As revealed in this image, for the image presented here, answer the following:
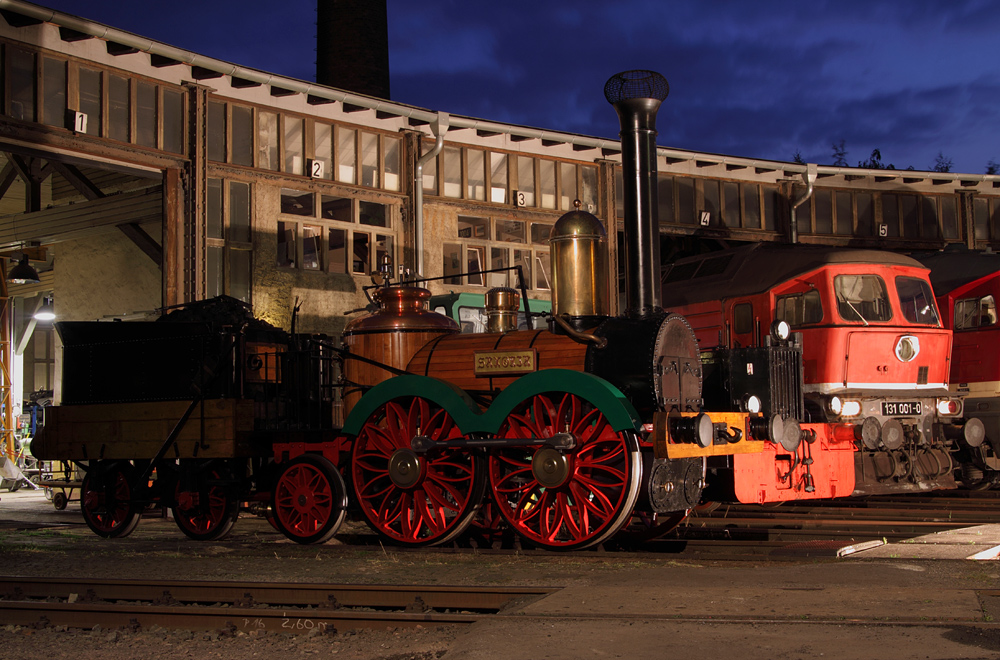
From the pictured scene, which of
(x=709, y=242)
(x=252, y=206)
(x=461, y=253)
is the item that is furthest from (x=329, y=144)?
(x=709, y=242)

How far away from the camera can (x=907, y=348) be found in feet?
41.7

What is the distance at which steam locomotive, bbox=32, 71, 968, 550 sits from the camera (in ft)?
26.2

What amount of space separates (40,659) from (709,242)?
2026 centimetres

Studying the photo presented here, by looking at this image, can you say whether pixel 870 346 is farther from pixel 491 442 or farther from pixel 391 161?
pixel 391 161

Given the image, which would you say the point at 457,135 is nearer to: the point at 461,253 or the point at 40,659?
the point at 461,253

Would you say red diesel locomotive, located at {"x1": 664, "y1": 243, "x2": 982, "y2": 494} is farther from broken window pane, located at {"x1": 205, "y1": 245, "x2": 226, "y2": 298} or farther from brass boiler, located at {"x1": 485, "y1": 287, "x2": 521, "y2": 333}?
broken window pane, located at {"x1": 205, "y1": 245, "x2": 226, "y2": 298}

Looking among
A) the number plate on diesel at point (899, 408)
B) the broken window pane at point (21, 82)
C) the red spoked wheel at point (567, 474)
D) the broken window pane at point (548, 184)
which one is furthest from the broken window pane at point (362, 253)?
the red spoked wheel at point (567, 474)

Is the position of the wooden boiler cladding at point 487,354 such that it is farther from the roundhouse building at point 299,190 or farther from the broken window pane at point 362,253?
the broken window pane at point 362,253

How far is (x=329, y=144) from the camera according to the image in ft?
57.6

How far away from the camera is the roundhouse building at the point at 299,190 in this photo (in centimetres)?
1480

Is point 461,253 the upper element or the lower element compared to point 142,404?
upper

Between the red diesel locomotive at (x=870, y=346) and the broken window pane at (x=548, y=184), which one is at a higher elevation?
the broken window pane at (x=548, y=184)

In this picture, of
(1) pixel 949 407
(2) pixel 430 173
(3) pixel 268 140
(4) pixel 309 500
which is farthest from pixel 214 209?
(1) pixel 949 407

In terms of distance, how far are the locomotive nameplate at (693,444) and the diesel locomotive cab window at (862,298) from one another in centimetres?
449
